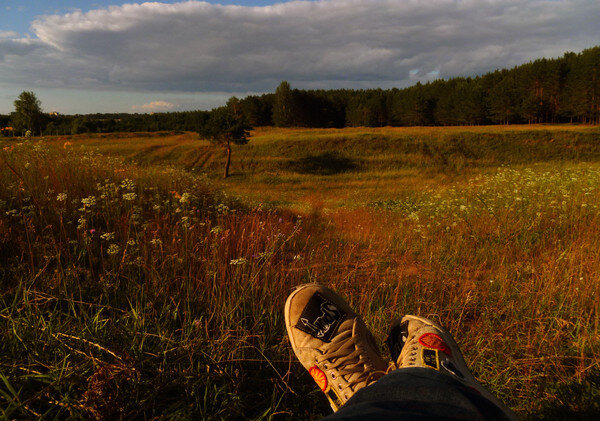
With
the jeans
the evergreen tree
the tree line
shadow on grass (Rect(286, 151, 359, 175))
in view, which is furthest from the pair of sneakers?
the evergreen tree

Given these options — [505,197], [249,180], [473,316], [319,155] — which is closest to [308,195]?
[249,180]

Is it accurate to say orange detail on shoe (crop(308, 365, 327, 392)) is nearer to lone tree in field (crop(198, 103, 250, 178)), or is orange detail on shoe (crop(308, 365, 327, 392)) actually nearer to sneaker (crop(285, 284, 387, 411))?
sneaker (crop(285, 284, 387, 411))

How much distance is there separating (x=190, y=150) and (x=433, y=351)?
4004 centimetres

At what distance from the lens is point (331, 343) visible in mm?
1967

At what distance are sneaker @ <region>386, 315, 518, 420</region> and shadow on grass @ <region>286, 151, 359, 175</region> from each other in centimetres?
2987

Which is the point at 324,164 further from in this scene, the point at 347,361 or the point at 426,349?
the point at 426,349

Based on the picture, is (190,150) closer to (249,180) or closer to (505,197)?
(249,180)

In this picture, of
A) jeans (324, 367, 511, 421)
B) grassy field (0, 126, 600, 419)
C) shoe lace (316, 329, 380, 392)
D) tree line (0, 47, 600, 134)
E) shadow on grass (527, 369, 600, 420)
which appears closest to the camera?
jeans (324, 367, 511, 421)

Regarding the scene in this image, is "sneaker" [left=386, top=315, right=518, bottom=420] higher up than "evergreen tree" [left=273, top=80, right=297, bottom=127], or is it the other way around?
"evergreen tree" [left=273, top=80, right=297, bottom=127]

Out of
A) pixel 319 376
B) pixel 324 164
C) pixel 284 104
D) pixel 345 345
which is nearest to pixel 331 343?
pixel 345 345

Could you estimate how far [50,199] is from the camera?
3.57m

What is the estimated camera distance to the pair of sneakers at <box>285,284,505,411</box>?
1.70 metres

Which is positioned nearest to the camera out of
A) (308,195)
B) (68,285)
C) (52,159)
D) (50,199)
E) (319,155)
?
(68,285)

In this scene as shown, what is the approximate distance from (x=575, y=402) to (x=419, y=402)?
1289 mm
